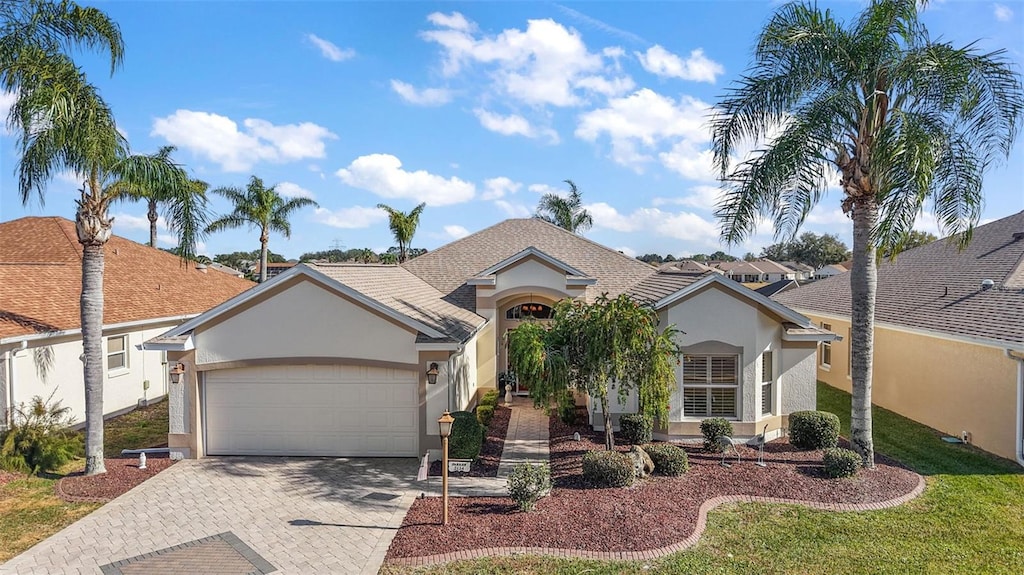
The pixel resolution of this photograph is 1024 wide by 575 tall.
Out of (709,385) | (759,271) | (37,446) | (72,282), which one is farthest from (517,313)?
(759,271)

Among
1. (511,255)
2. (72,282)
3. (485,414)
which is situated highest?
(511,255)

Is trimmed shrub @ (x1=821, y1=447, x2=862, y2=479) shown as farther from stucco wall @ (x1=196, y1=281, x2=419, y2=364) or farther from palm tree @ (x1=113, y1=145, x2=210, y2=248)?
palm tree @ (x1=113, y1=145, x2=210, y2=248)

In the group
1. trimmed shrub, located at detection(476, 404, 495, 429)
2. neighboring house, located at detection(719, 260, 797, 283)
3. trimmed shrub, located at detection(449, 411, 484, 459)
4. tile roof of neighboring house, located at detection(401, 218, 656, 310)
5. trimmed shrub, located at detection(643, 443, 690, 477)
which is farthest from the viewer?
neighboring house, located at detection(719, 260, 797, 283)

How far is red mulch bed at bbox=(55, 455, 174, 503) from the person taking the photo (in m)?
10.2

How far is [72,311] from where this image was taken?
15406 millimetres

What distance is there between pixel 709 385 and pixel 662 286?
136 inches

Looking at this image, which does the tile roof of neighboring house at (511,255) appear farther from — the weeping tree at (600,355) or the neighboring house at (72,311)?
the neighboring house at (72,311)

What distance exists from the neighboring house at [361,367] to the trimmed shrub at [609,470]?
11.4ft

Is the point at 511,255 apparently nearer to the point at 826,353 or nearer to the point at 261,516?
the point at 826,353

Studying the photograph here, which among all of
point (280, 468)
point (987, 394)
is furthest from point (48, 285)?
point (987, 394)

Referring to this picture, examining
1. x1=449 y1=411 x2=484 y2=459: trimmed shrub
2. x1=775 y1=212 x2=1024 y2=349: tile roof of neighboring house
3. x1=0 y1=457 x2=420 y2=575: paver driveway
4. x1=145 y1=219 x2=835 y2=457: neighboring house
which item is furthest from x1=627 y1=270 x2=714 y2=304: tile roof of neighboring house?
x1=0 y1=457 x2=420 y2=575: paver driveway

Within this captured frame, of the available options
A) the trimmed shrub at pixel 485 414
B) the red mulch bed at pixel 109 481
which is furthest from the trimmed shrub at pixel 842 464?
the red mulch bed at pixel 109 481

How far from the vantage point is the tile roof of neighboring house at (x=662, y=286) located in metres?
14.2

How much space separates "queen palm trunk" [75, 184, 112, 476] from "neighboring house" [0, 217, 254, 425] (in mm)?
3357
